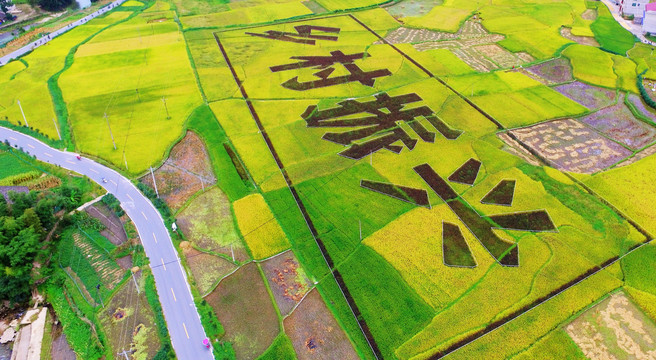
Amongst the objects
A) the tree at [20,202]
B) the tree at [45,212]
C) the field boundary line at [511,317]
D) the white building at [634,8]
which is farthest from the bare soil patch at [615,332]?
the white building at [634,8]

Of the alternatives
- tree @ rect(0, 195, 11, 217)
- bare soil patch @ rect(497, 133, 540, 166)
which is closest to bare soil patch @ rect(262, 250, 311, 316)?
tree @ rect(0, 195, 11, 217)

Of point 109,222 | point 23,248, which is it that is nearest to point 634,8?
point 109,222

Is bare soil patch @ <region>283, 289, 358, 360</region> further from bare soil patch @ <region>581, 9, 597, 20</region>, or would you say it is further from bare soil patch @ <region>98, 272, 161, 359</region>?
bare soil patch @ <region>581, 9, 597, 20</region>

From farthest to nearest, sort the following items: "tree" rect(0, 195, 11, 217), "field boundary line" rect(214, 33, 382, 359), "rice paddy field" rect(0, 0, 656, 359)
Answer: "tree" rect(0, 195, 11, 217), "rice paddy field" rect(0, 0, 656, 359), "field boundary line" rect(214, 33, 382, 359)

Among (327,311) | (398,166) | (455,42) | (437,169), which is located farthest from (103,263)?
(455,42)

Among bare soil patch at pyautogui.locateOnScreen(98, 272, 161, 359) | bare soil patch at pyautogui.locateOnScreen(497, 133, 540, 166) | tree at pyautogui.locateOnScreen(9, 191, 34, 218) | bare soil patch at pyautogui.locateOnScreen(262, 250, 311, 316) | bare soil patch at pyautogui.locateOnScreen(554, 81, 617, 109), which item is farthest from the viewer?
bare soil patch at pyautogui.locateOnScreen(554, 81, 617, 109)
